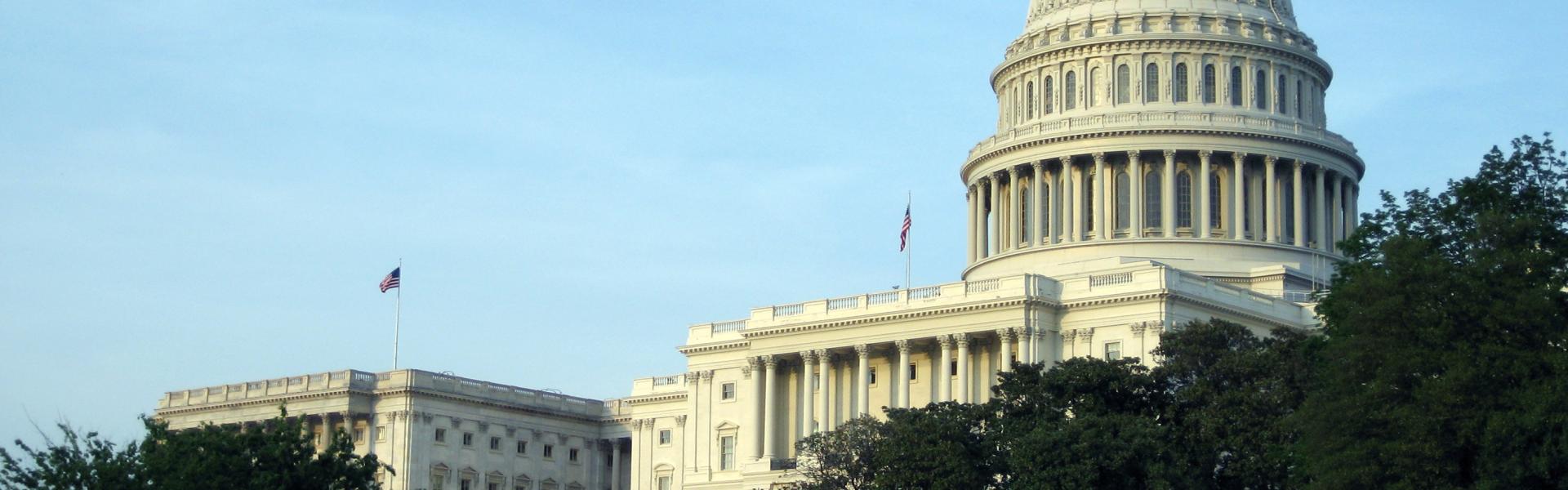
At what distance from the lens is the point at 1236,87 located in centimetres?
13912

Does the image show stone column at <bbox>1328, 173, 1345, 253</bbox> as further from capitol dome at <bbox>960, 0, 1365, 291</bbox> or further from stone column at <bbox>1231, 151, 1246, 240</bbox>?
stone column at <bbox>1231, 151, 1246, 240</bbox>

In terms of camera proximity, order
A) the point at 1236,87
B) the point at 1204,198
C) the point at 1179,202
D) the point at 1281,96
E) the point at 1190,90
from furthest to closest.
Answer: the point at 1281,96
the point at 1236,87
the point at 1190,90
the point at 1179,202
the point at 1204,198

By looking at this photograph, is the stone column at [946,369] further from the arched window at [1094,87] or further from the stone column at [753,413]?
the arched window at [1094,87]

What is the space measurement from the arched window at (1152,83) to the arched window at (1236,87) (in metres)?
3.73

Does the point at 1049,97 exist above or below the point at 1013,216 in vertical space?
above

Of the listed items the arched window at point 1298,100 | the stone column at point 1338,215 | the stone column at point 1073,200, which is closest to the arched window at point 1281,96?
the arched window at point 1298,100

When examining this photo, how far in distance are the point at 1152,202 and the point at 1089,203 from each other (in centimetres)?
318

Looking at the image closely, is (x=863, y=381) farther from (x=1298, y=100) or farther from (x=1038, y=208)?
(x=1298, y=100)

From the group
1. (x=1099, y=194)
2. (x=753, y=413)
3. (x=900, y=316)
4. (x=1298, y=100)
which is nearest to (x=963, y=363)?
(x=900, y=316)

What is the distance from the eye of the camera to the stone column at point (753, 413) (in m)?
125

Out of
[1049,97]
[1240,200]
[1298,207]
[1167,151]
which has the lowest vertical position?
[1240,200]

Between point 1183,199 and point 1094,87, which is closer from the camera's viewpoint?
point 1183,199

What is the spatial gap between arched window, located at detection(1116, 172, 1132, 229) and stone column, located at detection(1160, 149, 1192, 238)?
1.63m

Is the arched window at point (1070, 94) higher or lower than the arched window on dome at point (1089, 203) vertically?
higher
